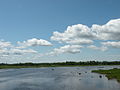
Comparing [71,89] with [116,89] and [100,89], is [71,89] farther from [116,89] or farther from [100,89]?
[116,89]

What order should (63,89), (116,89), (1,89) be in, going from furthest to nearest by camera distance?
1. (1,89)
2. (63,89)
3. (116,89)

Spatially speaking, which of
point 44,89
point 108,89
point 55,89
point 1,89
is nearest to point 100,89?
point 108,89

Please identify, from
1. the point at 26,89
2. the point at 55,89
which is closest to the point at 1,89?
the point at 26,89

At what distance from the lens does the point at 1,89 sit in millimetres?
47000

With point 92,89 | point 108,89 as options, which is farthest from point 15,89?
point 108,89

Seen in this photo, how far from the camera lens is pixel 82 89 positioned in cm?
4219

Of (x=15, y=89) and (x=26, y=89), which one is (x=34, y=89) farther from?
(x=15, y=89)

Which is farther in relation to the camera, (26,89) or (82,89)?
(26,89)

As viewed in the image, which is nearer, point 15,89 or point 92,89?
point 92,89

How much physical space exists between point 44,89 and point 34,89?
2640 mm

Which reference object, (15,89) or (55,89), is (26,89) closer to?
(15,89)

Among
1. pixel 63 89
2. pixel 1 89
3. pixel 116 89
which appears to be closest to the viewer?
pixel 116 89

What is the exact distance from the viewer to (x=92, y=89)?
Answer: 138 feet

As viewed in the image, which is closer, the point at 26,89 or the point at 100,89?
the point at 100,89
